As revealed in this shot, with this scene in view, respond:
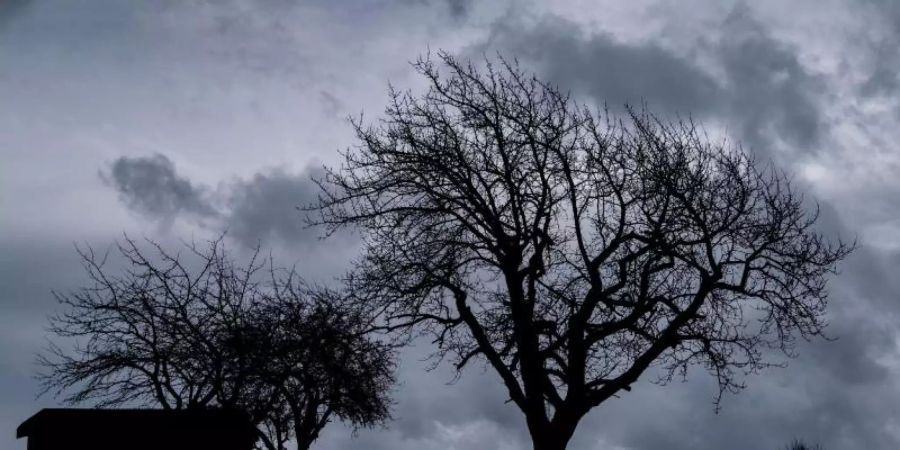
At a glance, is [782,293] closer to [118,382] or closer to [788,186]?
[788,186]

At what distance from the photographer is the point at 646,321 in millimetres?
19938

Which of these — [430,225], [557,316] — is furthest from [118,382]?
[557,316]

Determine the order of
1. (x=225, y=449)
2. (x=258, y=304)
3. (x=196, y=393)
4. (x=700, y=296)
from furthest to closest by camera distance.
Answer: (x=225, y=449)
(x=196, y=393)
(x=258, y=304)
(x=700, y=296)

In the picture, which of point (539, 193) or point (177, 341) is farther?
point (177, 341)

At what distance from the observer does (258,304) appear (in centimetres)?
2206

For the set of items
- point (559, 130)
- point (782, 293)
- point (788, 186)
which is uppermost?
point (559, 130)

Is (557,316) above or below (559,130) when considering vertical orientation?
below

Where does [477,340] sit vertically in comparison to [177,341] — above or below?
below

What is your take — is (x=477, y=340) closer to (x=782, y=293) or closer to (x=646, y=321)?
(x=646, y=321)

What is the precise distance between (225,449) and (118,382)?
529 cm

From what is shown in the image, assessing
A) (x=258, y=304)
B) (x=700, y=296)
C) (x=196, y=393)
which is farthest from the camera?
(x=196, y=393)

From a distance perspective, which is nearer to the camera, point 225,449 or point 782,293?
point 782,293

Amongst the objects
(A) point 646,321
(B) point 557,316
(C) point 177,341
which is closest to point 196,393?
(C) point 177,341

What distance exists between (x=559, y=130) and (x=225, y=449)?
15.8 meters
